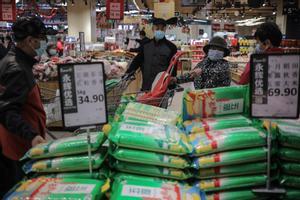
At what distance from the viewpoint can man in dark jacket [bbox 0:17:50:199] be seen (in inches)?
94.3

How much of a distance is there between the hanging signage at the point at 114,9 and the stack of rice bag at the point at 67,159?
1310 cm

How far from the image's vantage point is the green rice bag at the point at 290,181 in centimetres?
194

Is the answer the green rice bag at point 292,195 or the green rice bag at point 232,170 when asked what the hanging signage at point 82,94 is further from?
the green rice bag at point 292,195

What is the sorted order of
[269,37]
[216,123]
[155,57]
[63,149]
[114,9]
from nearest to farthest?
[63,149] → [216,123] → [269,37] → [155,57] → [114,9]

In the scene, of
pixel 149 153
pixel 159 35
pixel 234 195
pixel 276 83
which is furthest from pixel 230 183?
pixel 159 35

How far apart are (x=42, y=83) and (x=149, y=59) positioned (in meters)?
2.40

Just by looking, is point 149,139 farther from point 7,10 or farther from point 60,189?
point 7,10

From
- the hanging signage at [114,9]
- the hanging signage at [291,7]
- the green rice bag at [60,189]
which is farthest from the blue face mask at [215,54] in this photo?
the hanging signage at [291,7]

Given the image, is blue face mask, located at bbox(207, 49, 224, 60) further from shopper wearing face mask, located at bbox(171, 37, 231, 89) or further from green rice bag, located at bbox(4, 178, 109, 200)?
green rice bag, located at bbox(4, 178, 109, 200)

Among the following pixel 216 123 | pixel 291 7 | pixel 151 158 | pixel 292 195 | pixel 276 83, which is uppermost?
pixel 291 7

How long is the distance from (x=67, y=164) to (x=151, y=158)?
0.43m

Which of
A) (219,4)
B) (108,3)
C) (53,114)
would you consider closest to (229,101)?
(53,114)

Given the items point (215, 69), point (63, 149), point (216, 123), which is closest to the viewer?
point (63, 149)

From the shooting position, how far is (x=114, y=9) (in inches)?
581
